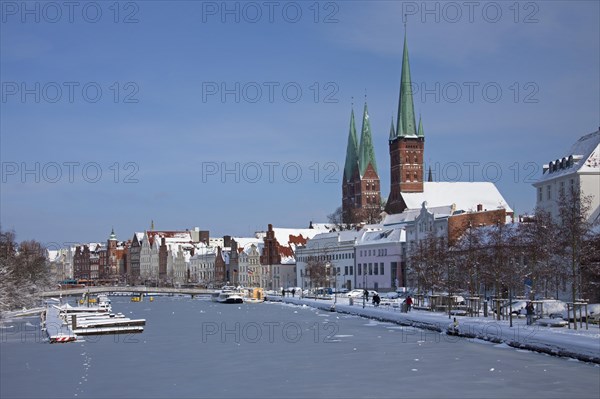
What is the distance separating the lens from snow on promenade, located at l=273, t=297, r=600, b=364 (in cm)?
3434

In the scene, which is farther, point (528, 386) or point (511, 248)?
point (511, 248)

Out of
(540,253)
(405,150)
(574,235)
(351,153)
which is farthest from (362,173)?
(574,235)

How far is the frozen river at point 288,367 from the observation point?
87.8 feet

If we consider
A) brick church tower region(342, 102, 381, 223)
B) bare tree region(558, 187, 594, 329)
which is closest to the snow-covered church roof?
brick church tower region(342, 102, 381, 223)

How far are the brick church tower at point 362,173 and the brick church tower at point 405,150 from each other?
854 cm

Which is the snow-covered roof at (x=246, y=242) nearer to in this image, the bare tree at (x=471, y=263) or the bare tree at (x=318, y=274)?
the bare tree at (x=318, y=274)

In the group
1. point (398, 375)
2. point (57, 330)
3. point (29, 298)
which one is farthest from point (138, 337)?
point (29, 298)

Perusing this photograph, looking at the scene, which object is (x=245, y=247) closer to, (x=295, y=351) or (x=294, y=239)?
(x=294, y=239)

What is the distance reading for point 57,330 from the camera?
174 ft

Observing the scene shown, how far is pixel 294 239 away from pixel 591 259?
339 feet

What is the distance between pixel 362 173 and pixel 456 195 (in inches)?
1199

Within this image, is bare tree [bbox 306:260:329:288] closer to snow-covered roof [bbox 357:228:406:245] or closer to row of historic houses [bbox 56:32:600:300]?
Answer: row of historic houses [bbox 56:32:600:300]

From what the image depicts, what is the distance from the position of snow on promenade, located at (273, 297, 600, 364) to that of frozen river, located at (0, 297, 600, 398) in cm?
67

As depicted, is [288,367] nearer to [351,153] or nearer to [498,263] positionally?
[498,263]
